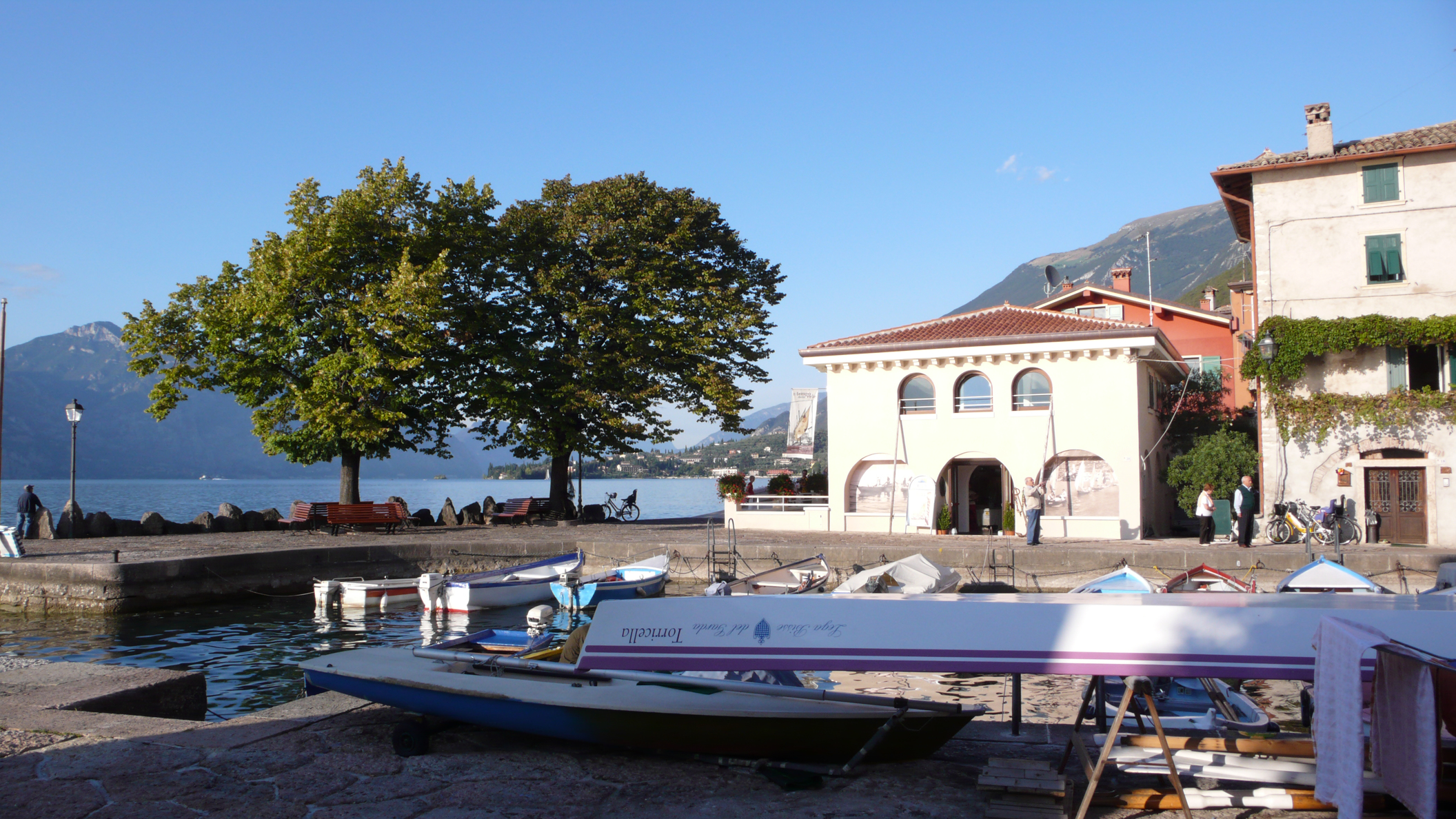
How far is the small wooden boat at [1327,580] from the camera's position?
543 inches

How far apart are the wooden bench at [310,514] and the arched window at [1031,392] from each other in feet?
67.6

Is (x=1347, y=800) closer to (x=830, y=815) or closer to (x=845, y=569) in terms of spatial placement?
(x=830, y=815)

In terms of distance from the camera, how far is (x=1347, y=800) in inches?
184

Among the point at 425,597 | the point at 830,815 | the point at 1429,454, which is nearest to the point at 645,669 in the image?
the point at 830,815

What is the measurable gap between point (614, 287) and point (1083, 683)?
2548 centimetres

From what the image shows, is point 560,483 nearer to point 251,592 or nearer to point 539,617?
point 251,592

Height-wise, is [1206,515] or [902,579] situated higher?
[1206,515]

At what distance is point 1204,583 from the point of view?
15.8 m

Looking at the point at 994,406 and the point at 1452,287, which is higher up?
the point at 1452,287

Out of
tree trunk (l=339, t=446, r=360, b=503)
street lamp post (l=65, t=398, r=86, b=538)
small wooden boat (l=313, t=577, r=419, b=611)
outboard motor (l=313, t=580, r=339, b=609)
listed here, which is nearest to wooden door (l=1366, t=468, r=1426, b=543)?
small wooden boat (l=313, t=577, r=419, b=611)

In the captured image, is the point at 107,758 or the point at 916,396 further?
the point at 916,396

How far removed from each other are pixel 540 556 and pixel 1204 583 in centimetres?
1692

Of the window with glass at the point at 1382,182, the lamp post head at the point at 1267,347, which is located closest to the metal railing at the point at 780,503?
the lamp post head at the point at 1267,347

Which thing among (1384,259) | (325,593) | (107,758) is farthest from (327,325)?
(1384,259)
